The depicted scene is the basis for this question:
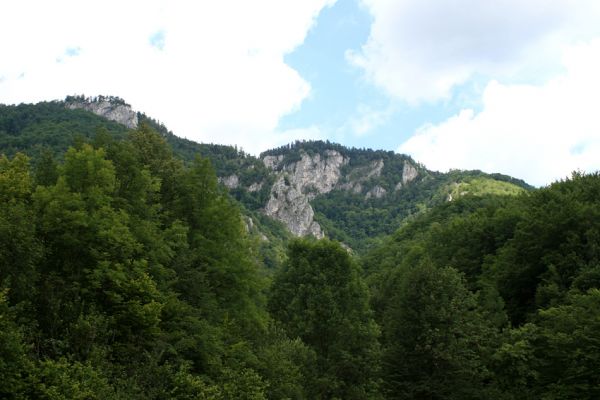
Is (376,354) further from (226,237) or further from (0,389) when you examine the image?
(0,389)

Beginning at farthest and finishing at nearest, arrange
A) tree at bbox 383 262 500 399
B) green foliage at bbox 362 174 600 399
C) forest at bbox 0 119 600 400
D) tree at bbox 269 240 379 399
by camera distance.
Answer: tree at bbox 269 240 379 399 → tree at bbox 383 262 500 399 → green foliage at bbox 362 174 600 399 → forest at bbox 0 119 600 400

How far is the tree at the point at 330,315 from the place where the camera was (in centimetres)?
3603

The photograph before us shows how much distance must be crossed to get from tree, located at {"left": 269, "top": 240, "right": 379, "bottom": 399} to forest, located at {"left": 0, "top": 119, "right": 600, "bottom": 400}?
0.41 ft

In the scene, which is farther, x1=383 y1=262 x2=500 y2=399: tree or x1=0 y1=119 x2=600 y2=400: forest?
x1=383 y1=262 x2=500 y2=399: tree

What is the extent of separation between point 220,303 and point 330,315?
9.90 metres

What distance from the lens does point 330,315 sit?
38750 mm

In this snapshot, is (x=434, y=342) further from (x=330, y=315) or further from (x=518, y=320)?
(x=518, y=320)

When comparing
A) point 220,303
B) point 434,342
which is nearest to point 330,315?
point 434,342

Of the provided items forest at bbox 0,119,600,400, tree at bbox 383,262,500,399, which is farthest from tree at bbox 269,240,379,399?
tree at bbox 383,262,500,399

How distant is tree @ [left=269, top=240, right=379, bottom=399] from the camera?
1419 inches

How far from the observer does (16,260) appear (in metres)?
19.2

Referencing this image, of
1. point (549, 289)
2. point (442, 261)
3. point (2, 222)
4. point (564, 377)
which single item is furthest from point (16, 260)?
point (442, 261)

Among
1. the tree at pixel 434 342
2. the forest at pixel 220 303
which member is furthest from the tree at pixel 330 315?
the tree at pixel 434 342

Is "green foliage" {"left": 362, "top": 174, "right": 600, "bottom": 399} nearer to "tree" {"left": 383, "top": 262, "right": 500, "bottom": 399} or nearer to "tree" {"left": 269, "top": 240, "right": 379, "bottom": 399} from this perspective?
"tree" {"left": 383, "top": 262, "right": 500, "bottom": 399}
